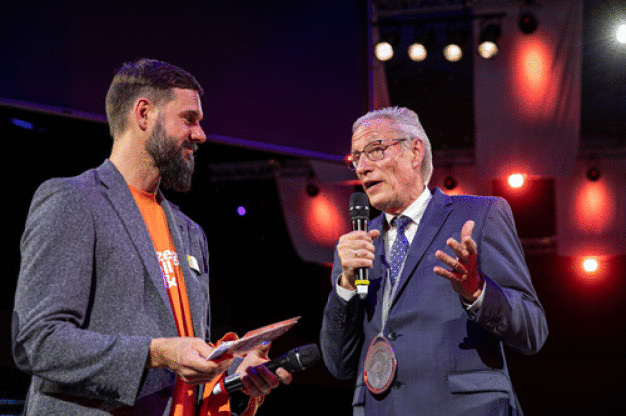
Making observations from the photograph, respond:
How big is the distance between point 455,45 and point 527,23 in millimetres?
687

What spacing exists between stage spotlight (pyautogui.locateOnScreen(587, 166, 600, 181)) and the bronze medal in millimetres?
5752

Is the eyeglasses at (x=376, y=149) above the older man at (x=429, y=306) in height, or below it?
above

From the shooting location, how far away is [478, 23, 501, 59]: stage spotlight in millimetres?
6086

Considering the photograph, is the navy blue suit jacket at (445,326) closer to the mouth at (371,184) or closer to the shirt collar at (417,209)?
the shirt collar at (417,209)

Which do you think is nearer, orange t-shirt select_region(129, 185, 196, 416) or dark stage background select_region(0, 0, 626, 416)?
orange t-shirt select_region(129, 185, 196, 416)

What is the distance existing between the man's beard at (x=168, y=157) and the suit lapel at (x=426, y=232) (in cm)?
79

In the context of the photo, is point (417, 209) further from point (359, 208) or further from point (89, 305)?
point (89, 305)

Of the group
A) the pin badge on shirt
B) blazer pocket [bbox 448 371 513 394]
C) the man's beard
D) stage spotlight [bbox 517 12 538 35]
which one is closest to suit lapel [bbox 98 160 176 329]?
the man's beard

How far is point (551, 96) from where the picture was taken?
609cm

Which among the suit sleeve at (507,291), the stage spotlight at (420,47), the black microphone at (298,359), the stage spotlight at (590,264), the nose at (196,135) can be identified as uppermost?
the stage spotlight at (420,47)

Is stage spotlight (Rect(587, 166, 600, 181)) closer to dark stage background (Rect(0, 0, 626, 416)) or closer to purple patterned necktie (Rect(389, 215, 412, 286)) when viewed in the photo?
dark stage background (Rect(0, 0, 626, 416))

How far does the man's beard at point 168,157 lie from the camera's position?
1984 millimetres

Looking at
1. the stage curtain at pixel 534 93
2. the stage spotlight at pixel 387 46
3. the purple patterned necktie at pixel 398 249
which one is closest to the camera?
the purple patterned necktie at pixel 398 249

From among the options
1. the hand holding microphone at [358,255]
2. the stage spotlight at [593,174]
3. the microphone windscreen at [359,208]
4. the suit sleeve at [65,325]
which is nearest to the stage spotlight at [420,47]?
the stage spotlight at [593,174]
